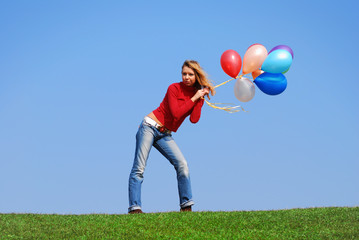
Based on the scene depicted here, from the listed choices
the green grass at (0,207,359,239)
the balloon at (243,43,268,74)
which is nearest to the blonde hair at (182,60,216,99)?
the balloon at (243,43,268,74)

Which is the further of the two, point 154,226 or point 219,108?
point 219,108

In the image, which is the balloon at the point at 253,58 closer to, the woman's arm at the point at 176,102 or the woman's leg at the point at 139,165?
the woman's arm at the point at 176,102

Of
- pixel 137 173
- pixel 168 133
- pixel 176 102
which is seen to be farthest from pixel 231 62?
pixel 137 173

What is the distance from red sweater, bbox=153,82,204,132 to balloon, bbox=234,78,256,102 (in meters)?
0.83

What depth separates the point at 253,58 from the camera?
8.52 m

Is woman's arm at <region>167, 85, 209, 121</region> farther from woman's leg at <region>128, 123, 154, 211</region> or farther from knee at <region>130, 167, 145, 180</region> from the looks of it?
knee at <region>130, 167, 145, 180</region>

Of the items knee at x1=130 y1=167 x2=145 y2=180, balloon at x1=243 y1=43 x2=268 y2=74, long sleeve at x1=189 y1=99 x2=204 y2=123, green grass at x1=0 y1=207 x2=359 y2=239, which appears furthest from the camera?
balloon at x1=243 y1=43 x2=268 y2=74

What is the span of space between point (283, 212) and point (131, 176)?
2976mm

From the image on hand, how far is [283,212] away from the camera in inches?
326

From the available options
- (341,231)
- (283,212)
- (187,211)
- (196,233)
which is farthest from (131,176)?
(341,231)

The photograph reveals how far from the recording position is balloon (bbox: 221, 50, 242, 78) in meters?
8.46

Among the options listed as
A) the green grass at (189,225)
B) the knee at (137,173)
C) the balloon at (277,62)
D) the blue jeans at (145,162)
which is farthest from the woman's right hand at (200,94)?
the green grass at (189,225)

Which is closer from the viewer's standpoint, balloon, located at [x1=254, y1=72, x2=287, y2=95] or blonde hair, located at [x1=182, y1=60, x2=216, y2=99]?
blonde hair, located at [x1=182, y1=60, x2=216, y2=99]

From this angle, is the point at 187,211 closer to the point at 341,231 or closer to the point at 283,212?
the point at 283,212
